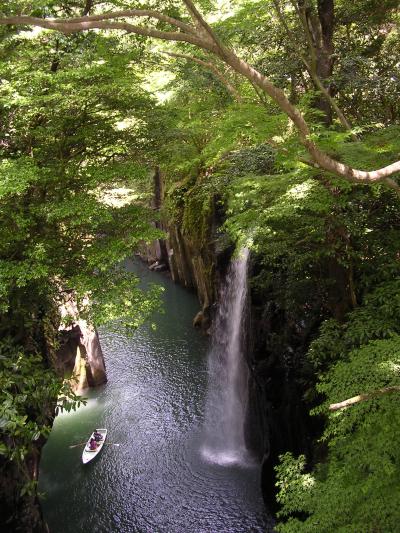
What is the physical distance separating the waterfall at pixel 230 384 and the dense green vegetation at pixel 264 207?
3344mm

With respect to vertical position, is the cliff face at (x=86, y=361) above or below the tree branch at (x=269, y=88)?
below

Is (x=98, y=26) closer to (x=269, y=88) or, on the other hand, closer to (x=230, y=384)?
(x=269, y=88)

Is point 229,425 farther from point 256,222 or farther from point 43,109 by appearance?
point 43,109

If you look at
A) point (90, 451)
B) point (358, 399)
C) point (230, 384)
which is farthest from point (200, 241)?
point (358, 399)

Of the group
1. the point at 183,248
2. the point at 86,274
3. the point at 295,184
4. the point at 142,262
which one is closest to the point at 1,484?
the point at 86,274

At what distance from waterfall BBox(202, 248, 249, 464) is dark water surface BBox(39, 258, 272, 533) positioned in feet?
1.47

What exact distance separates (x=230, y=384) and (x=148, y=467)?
162 inches

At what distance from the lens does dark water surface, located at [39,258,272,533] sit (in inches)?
466

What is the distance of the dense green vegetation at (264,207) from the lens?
644 centimetres

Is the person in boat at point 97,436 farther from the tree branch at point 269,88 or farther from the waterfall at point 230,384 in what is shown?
the tree branch at point 269,88

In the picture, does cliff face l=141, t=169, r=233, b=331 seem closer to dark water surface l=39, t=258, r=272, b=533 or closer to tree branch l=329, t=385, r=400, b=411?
dark water surface l=39, t=258, r=272, b=533

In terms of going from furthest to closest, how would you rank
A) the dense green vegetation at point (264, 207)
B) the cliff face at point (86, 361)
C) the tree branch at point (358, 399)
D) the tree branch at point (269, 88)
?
1. the cliff face at point (86, 361)
2. the dense green vegetation at point (264, 207)
3. the tree branch at point (358, 399)
4. the tree branch at point (269, 88)

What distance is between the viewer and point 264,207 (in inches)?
365

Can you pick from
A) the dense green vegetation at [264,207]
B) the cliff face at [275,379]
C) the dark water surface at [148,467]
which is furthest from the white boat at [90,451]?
the cliff face at [275,379]
